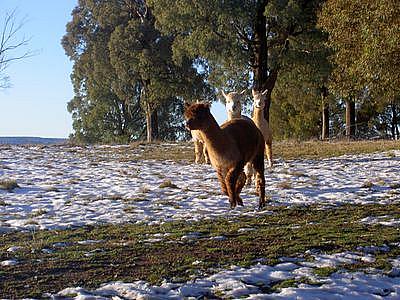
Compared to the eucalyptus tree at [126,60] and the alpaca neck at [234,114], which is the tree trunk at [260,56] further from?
the alpaca neck at [234,114]

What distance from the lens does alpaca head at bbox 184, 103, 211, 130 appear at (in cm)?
824

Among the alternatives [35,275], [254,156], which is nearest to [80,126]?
[254,156]

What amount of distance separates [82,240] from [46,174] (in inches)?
291

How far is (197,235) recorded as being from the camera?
738cm

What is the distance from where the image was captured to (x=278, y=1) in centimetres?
2219

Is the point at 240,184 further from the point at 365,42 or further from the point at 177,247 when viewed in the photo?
the point at 365,42

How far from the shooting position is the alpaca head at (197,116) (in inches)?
324

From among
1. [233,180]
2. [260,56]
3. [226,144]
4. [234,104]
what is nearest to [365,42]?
[234,104]

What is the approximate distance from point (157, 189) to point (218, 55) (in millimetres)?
12649

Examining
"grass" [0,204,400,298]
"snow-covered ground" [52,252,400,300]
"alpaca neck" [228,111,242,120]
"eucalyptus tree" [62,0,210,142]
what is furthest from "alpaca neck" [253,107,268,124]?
"eucalyptus tree" [62,0,210,142]

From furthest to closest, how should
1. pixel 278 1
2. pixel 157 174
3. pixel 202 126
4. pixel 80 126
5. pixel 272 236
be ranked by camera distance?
pixel 80 126 → pixel 278 1 → pixel 157 174 → pixel 202 126 → pixel 272 236

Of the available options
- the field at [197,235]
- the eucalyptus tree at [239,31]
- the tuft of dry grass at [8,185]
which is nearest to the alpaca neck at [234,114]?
the field at [197,235]

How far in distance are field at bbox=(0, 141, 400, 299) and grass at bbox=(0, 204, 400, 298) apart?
0.05 ft

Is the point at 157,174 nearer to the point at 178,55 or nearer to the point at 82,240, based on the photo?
the point at 82,240
